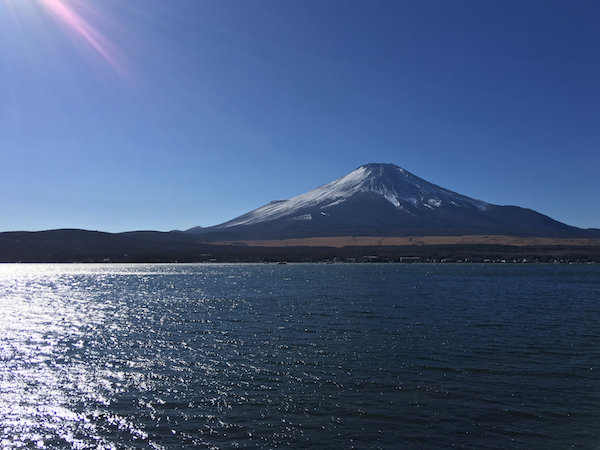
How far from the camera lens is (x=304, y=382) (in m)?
17.6

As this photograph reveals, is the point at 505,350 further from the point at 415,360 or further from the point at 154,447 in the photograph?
the point at 154,447

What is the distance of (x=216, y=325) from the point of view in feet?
104

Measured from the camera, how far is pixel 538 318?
112ft

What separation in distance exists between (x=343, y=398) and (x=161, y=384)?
756 cm

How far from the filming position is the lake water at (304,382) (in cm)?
1272

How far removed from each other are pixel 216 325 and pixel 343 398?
58.9 feet

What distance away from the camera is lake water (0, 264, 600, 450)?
501 inches

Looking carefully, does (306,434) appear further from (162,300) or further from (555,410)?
(162,300)

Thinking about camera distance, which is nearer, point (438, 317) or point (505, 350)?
point (505, 350)

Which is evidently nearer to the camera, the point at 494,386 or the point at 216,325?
the point at 494,386

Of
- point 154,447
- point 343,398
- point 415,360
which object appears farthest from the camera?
point 415,360

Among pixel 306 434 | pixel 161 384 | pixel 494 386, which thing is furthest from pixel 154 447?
pixel 494 386

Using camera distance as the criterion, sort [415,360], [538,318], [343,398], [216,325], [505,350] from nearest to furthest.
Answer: [343,398], [415,360], [505,350], [216,325], [538,318]

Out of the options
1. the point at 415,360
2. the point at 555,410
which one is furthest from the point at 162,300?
the point at 555,410
